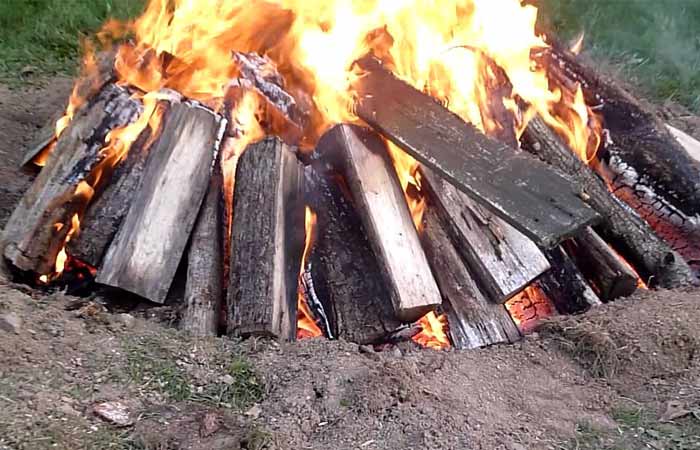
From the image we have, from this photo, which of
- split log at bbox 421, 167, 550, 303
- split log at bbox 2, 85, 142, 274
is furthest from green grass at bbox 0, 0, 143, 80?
split log at bbox 421, 167, 550, 303

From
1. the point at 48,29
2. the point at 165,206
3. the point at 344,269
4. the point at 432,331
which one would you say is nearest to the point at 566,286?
the point at 432,331

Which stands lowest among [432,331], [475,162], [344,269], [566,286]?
[432,331]

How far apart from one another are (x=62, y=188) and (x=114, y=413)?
1.24 metres

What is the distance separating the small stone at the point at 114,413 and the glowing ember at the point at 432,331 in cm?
116

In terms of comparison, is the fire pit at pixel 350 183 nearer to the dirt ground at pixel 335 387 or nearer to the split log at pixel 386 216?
the split log at pixel 386 216

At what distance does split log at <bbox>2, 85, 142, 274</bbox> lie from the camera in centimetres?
322

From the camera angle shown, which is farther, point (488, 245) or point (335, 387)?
point (488, 245)

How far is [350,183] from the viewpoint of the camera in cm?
334

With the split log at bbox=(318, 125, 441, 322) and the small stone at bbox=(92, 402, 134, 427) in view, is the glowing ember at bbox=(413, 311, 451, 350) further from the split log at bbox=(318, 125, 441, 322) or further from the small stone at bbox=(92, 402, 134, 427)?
the small stone at bbox=(92, 402, 134, 427)

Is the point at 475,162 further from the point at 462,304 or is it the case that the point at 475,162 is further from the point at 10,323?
the point at 10,323

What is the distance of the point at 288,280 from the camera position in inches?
124

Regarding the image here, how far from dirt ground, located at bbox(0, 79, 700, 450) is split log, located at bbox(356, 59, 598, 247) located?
0.40 metres

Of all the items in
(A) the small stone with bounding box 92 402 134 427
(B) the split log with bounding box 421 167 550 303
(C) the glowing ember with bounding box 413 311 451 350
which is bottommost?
(A) the small stone with bounding box 92 402 134 427

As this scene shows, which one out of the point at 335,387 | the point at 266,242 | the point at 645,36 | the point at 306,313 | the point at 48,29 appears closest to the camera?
the point at 335,387
